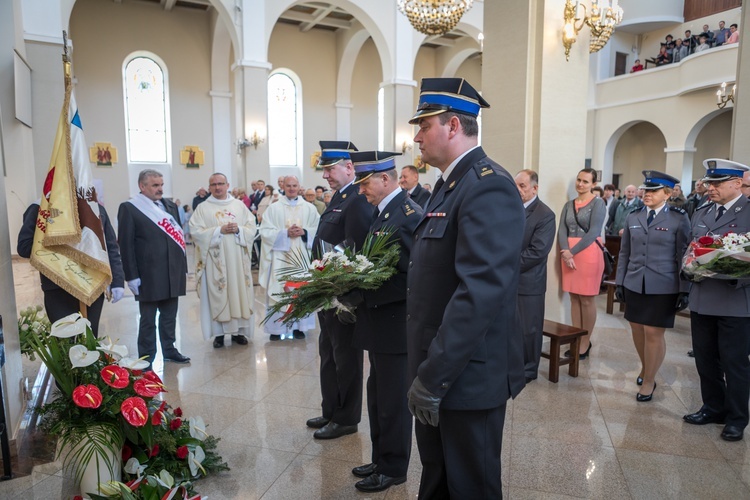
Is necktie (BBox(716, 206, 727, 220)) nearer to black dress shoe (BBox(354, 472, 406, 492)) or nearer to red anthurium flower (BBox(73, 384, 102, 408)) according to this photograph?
black dress shoe (BBox(354, 472, 406, 492))

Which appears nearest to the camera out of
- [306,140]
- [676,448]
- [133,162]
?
[676,448]

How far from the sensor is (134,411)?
2363 millimetres

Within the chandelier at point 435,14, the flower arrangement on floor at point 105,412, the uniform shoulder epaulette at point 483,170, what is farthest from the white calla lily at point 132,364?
the chandelier at point 435,14

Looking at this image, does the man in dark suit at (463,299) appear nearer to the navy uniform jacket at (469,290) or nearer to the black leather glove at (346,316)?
the navy uniform jacket at (469,290)

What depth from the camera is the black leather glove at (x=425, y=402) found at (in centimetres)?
181

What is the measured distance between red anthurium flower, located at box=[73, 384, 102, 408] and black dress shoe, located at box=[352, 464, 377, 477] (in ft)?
4.62

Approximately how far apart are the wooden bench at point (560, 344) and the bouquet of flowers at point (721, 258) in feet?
3.97

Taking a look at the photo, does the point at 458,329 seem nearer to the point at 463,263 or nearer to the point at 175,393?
the point at 463,263

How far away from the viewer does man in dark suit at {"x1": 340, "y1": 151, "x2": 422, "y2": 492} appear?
267cm

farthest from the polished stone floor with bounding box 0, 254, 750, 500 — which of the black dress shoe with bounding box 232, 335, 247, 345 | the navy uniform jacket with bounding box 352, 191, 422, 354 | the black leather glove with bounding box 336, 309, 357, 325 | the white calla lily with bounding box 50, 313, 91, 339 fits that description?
the black leather glove with bounding box 336, 309, 357, 325

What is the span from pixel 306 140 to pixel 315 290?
49.8 ft

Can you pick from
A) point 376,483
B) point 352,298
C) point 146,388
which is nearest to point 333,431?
point 376,483

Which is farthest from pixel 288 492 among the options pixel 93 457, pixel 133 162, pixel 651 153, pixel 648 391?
pixel 651 153

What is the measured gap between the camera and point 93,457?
235 cm
